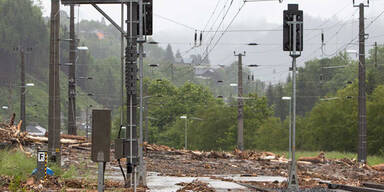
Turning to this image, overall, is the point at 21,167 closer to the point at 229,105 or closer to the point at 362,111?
the point at 362,111

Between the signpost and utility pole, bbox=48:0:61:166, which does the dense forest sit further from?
the signpost

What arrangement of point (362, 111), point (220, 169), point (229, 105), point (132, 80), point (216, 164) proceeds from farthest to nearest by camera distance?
1. point (229, 105)
2. point (362, 111)
3. point (216, 164)
4. point (220, 169)
5. point (132, 80)

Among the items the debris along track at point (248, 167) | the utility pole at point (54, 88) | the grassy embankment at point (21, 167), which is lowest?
the debris along track at point (248, 167)

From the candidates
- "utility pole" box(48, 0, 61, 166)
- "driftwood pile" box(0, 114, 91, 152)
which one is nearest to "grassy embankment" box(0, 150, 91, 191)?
"utility pole" box(48, 0, 61, 166)

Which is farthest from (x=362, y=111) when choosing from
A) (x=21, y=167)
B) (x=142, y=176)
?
(x=21, y=167)

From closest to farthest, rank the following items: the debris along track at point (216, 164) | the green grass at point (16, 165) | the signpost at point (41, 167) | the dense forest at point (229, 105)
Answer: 1. the signpost at point (41, 167)
2. the green grass at point (16, 165)
3. the debris along track at point (216, 164)
4. the dense forest at point (229, 105)

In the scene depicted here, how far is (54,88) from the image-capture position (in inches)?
1037

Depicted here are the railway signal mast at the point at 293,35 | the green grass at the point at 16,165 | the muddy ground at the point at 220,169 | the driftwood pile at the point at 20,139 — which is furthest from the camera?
the driftwood pile at the point at 20,139

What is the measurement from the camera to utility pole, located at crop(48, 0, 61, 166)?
26.1 m

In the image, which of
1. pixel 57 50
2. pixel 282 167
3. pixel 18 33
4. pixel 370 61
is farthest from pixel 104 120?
pixel 18 33

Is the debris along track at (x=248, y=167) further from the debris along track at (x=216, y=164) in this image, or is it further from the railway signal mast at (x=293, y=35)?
the railway signal mast at (x=293, y=35)

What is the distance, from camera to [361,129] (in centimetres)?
4022

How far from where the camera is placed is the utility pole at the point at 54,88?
26.1 meters

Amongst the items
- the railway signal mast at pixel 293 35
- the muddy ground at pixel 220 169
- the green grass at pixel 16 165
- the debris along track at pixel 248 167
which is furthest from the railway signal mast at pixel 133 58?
the debris along track at pixel 248 167
